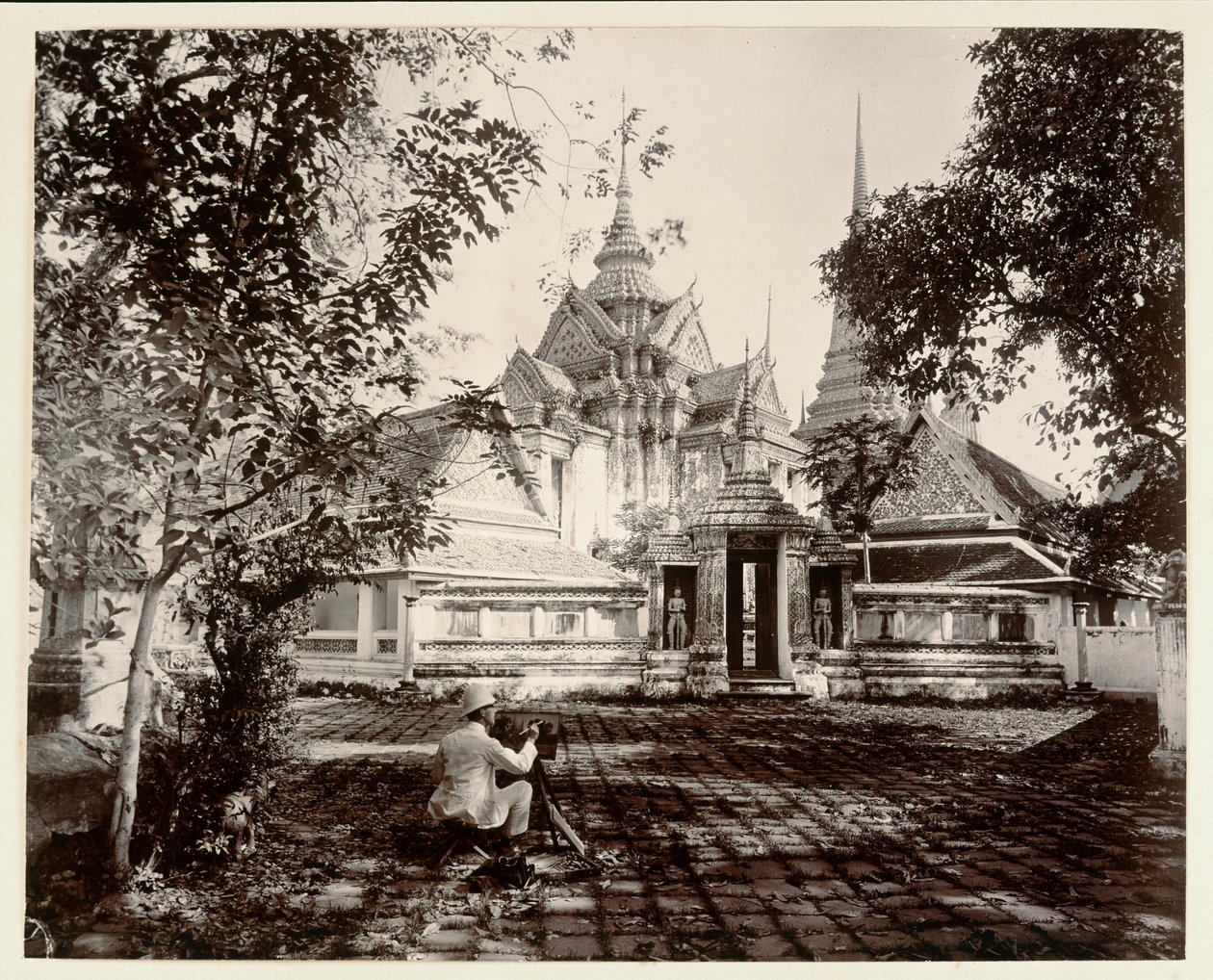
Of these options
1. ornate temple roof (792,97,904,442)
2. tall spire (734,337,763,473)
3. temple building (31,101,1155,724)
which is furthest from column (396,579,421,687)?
ornate temple roof (792,97,904,442)

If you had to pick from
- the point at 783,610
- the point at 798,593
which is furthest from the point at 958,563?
the point at 783,610

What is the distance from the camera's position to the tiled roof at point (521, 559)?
679 centimetres

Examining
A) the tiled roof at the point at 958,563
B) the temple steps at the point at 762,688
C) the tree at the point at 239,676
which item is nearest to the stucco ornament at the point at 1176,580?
the tiled roof at the point at 958,563

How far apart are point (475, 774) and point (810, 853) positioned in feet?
4.88

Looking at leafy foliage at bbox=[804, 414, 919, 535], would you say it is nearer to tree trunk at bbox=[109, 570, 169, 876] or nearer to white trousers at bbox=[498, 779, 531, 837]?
white trousers at bbox=[498, 779, 531, 837]

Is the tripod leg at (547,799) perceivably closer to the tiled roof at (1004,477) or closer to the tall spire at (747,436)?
the tall spire at (747,436)

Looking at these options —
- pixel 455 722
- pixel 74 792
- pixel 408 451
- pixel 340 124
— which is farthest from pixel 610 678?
pixel 340 124

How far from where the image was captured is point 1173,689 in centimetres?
396

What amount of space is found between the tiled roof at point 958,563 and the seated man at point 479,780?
4.39m

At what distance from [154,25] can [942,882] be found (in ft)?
17.1

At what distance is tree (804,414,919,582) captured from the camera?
603cm

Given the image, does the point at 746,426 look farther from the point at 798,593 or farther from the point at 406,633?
the point at 406,633

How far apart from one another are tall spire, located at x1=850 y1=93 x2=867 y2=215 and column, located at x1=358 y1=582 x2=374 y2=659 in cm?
357

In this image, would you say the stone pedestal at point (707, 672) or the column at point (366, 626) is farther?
the stone pedestal at point (707, 672)
